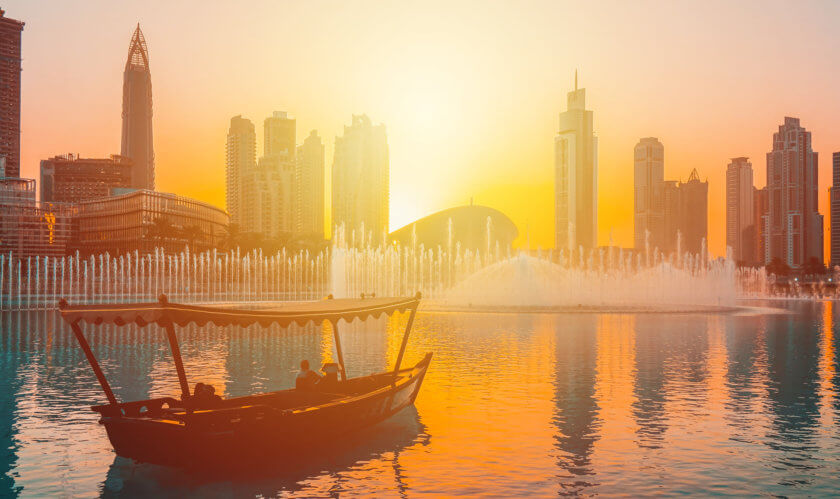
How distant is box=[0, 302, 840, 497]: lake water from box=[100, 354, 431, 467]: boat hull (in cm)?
50

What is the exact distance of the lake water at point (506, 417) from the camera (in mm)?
16719

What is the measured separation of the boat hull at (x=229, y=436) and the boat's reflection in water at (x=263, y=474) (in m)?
0.33

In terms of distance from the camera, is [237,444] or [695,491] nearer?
[695,491]

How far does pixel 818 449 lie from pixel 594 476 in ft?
22.4

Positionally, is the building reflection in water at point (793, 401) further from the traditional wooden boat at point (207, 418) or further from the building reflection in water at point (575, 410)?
the traditional wooden boat at point (207, 418)

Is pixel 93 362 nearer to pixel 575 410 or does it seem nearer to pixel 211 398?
pixel 211 398

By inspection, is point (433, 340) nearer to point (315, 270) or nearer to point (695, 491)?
point (695, 491)

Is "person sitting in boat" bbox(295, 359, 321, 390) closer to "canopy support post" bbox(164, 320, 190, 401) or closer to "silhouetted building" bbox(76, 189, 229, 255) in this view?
"canopy support post" bbox(164, 320, 190, 401)

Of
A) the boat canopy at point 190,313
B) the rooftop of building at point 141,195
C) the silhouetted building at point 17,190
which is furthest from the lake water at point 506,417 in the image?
the silhouetted building at point 17,190

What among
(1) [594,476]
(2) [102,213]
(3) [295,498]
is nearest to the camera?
(3) [295,498]

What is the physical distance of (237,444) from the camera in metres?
17.2

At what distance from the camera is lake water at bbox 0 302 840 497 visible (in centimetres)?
1672

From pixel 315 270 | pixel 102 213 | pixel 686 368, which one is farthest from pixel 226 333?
pixel 102 213

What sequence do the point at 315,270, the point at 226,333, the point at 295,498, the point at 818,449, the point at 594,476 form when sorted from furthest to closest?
the point at 315,270, the point at 226,333, the point at 818,449, the point at 594,476, the point at 295,498
